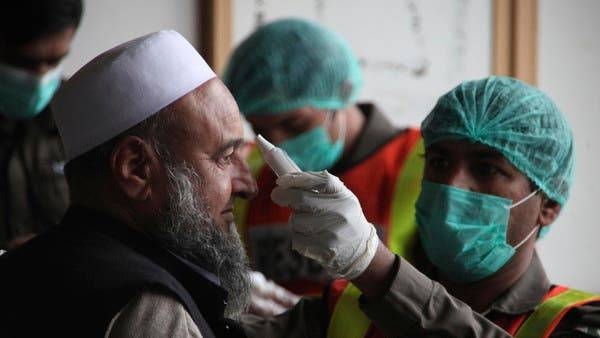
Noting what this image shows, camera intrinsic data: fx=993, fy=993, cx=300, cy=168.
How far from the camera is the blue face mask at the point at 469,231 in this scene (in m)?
1.75

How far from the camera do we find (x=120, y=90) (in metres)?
1.47

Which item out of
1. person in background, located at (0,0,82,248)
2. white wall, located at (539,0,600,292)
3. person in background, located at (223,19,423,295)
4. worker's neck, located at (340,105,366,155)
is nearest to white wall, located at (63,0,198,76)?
person in background, located at (0,0,82,248)

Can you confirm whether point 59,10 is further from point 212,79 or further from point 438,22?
→ point 438,22

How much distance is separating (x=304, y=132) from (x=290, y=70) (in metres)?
0.16

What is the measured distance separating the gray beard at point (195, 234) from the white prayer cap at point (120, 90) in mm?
102

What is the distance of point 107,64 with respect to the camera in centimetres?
149

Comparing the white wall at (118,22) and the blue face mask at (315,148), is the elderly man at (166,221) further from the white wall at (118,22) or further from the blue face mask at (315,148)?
the white wall at (118,22)

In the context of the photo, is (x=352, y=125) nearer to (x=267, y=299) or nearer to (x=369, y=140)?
(x=369, y=140)

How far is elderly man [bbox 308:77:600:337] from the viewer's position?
5.67 ft

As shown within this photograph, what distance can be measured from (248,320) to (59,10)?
3.91ft

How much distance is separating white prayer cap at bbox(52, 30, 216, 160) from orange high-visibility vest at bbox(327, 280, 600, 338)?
1.62 feet

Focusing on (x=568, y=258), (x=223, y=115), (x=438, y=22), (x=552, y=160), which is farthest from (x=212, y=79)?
(x=568, y=258)

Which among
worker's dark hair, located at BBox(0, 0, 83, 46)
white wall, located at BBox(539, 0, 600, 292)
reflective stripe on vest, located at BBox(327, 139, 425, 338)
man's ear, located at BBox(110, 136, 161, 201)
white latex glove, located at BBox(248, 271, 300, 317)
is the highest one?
man's ear, located at BBox(110, 136, 161, 201)

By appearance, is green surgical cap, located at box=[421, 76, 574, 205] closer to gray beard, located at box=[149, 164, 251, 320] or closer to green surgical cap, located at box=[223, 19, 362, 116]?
gray beard, located at box=[149, 164, 251, 320]
